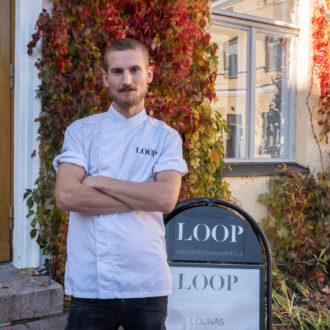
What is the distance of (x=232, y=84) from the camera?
5.21 metres

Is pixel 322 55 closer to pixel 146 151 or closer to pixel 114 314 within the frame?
pixel 146 151

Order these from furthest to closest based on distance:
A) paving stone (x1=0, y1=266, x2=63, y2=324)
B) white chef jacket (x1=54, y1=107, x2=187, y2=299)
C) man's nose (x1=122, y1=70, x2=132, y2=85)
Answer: paving stone (x1=0, y1=266, x2=63, y2=324) → man's nose (x1=122, y1=70, x2=132, y2=85) → white chef jacket (x1=54, y1=107, x2=187, y2=299)

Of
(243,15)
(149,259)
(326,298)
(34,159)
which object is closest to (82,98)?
(34,159)

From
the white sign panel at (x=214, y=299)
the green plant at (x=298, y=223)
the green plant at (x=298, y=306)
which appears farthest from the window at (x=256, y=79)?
the white sign panel at (x=214, y=299)

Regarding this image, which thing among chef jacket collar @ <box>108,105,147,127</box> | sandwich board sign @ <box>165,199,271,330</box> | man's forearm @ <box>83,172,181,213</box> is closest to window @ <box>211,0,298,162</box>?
sandwich board sign @ <box>165,199,271,330</box>

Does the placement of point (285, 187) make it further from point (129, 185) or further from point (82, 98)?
point (129, 185)

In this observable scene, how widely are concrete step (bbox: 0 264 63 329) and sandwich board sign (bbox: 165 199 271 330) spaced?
1.04 meters

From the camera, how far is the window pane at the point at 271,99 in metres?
5.43

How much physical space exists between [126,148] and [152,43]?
1.83 m

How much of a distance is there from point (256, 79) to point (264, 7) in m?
0.79

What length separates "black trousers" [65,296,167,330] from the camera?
1.84 m

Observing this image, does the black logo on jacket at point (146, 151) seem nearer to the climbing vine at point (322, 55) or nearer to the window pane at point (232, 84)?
the window pane at point (232, 84)

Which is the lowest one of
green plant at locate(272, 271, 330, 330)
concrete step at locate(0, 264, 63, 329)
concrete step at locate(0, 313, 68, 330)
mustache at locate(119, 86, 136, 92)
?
green plant at locate(272, 271, 330, 330)

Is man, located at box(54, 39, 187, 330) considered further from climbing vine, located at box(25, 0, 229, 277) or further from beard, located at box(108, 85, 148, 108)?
climbing vine, located at box(25, 0, 229, 277)
